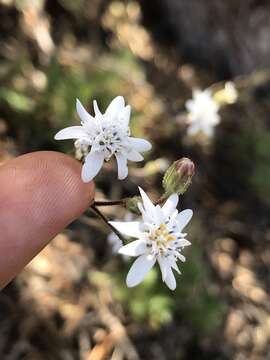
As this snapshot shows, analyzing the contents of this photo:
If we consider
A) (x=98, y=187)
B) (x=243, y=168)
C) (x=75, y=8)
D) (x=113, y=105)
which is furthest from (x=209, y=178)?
(x=113, y=105)

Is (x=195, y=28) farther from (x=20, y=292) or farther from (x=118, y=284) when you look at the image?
(x=20, y=292)

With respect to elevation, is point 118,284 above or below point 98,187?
below

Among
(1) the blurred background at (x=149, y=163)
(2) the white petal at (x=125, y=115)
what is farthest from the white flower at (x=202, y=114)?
(2) the white petal at (x=125, y=115)

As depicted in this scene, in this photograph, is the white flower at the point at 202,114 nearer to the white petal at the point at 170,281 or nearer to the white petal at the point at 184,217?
the white petal at the point at 184,217

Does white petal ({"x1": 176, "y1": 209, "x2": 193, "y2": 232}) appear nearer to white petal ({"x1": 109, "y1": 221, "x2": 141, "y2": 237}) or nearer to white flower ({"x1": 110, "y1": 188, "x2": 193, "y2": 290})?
white flower ({"x1": 110, "y1": 188, "x2": 193, "y2": 290})

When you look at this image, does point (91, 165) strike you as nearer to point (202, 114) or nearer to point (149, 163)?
point (149, 163)

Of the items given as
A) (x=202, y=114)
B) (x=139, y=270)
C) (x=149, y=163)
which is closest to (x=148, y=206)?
(x=139, y=270)
